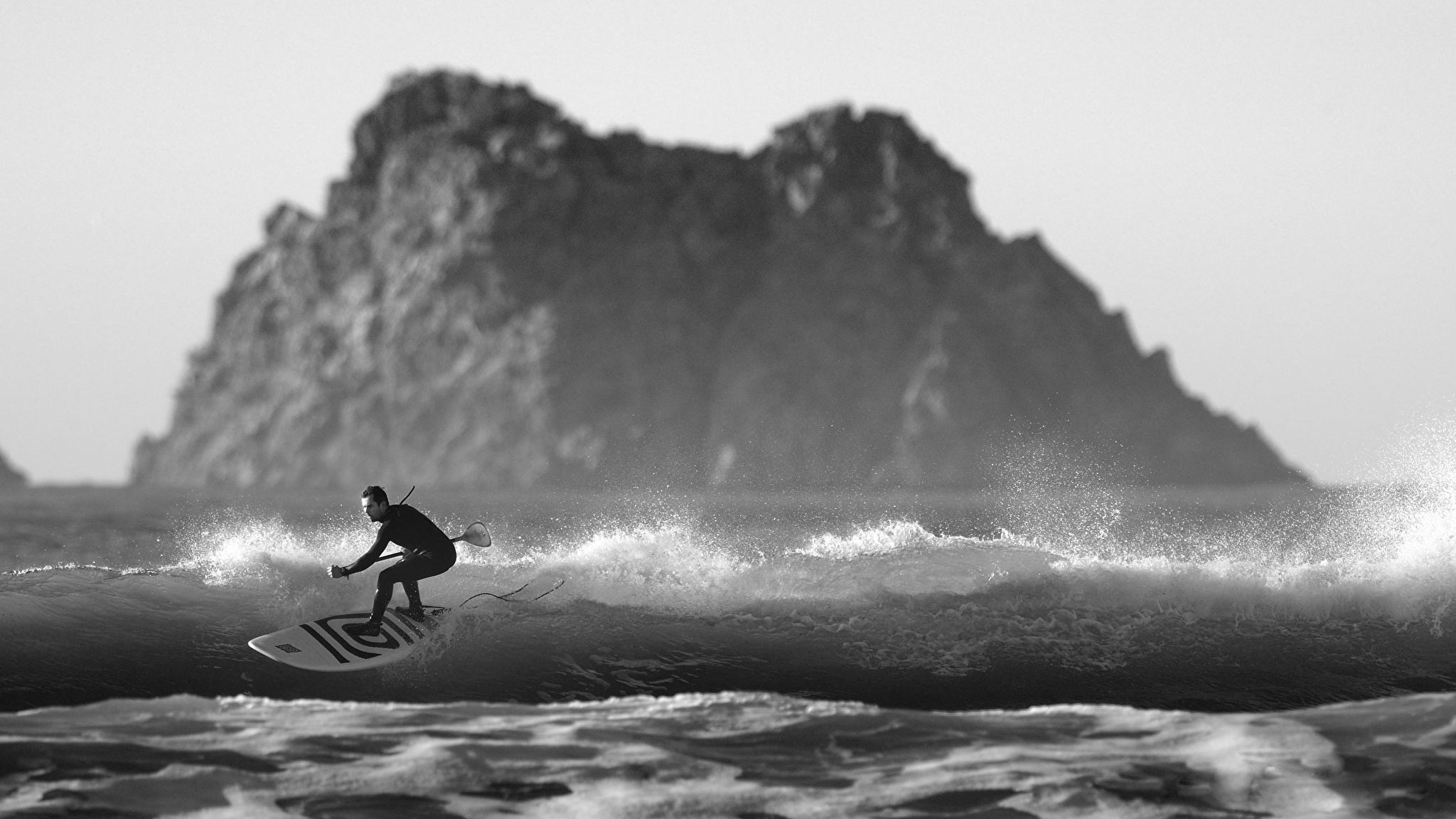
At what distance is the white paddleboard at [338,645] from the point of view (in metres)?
14.5

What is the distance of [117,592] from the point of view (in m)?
17.7

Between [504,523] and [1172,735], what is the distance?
1982 inches

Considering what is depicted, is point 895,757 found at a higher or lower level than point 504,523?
lower

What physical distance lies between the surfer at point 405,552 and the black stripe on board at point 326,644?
0.27m

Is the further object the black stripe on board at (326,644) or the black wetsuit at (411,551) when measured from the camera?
the black wetsuit at (411,551)

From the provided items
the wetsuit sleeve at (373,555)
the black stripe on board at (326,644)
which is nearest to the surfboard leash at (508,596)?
the wetsuit sleeve at (373,555)

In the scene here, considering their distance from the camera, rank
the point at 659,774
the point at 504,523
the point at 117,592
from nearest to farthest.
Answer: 1. the point at 659,774
2. the point at 117,592
3. the point at 504,523

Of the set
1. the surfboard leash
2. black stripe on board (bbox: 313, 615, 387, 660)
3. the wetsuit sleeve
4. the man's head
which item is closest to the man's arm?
the wetsuit sleeve

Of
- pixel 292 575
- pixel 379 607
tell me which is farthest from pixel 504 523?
pixel 379 607

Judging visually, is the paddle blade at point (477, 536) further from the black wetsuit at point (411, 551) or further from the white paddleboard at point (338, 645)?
the white paddleboard at point (338, 645)

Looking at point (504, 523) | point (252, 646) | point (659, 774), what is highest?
point (504, 523)

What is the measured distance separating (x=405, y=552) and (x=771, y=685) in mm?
4080

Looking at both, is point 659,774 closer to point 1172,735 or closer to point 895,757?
point 895,757

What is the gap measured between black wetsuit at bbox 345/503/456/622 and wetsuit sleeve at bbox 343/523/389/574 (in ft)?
0.04
